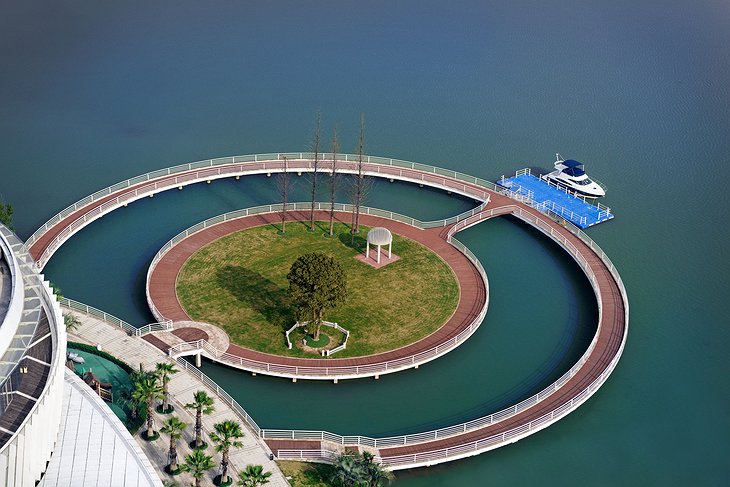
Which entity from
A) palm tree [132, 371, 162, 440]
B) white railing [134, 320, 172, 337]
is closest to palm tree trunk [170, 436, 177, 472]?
palm tree [132, 371, 162, 440]

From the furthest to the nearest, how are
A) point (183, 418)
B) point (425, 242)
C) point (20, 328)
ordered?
point (425, 242), point (183, 418), point (20, 328)

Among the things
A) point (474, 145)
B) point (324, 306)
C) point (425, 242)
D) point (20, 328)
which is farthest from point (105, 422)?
point (474, 145)

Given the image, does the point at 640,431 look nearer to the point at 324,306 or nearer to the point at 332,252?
the point at 324,306

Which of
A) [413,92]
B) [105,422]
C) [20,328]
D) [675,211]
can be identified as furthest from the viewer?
[413,92]

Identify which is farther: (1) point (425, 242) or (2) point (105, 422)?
(1) point (425, 242)

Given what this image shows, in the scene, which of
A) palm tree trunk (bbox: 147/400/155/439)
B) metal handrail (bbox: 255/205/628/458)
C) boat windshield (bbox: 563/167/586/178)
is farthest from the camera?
boat windshield (bbox: 563/167/586/178)

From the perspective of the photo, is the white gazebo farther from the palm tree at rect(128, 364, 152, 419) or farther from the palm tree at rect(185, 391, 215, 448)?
the palm tree at rect(185, 391, 215, 448)

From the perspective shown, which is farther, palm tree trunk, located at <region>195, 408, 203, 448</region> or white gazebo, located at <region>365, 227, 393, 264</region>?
white gazebo, located at <region>365, 227, 393, 264</region>

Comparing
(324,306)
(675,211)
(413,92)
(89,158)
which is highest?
(413,92)
